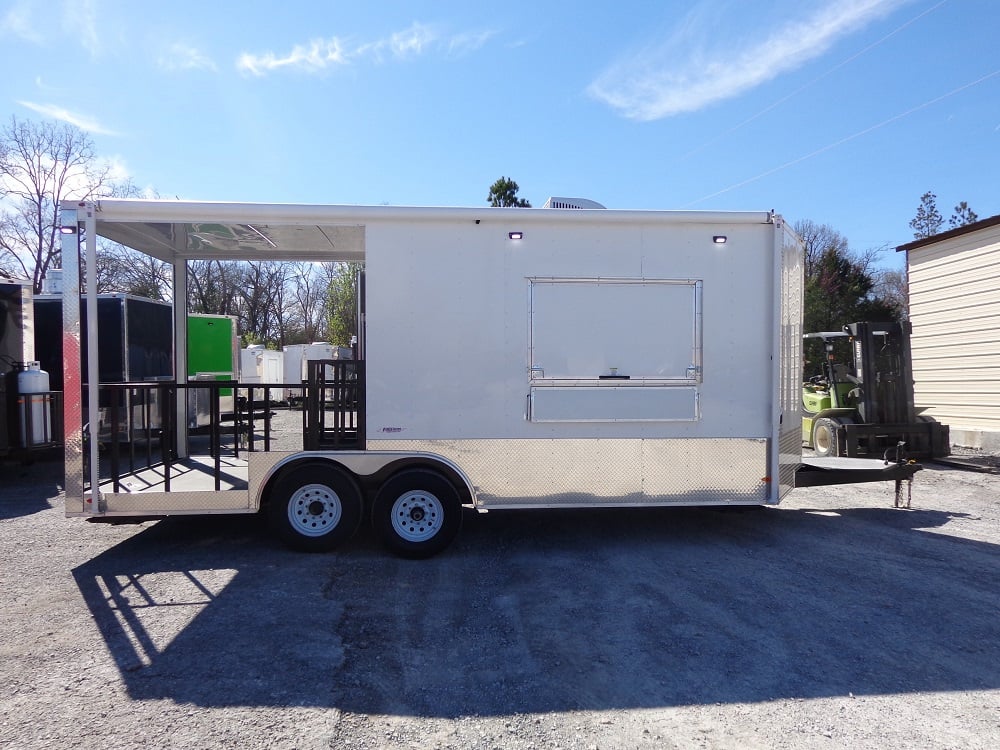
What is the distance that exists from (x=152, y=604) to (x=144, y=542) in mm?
1684

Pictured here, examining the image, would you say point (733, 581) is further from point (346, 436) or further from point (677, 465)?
point (346, 436)

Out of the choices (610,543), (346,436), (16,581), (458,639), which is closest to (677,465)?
(610,543)

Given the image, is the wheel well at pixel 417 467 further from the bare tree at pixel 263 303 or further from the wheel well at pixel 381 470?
the bare tree at pixel 263 303

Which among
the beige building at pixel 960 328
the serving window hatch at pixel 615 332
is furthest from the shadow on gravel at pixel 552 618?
the beige building at pixel 960 328

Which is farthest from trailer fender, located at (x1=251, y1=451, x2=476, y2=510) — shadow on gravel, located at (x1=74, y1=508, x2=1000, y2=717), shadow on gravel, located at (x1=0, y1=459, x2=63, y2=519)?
shadow on gravel, located at (x1=0, y1=459, x2=63, y2=519)

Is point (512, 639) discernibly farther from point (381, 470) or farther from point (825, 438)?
point (825, 438)

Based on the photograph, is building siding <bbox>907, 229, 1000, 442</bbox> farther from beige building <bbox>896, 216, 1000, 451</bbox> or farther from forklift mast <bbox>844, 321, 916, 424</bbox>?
forklift mast <bbox>844, 321, 916, 424</bbox>

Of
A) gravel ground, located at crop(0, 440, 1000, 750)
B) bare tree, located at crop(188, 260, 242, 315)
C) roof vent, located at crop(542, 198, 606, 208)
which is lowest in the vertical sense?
gravel ground, located at crop(0, 440, 1000, 750)

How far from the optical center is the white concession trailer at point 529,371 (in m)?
5.10

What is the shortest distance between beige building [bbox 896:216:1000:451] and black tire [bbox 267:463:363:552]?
444 inches

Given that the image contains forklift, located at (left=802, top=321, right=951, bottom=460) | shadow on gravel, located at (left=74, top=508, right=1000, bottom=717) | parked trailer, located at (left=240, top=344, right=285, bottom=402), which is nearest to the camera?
shadow on gravel, located at (left=74, top=508, right=1000, bottom=717)

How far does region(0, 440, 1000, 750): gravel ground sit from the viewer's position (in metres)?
2.91

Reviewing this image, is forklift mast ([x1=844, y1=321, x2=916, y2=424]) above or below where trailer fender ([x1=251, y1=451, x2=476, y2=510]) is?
above

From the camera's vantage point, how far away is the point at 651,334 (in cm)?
525
